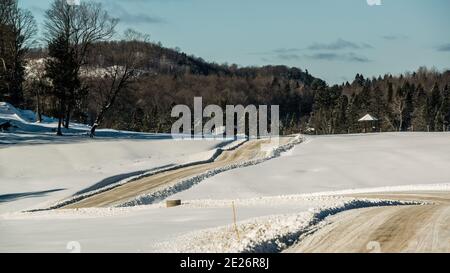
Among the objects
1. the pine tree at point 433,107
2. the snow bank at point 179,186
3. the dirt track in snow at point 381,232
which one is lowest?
the snow bank at point 179,186

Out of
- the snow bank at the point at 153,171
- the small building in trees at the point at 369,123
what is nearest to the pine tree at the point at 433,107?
the small building in trees at the point at 369,123

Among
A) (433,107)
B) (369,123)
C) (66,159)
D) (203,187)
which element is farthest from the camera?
(433,107)

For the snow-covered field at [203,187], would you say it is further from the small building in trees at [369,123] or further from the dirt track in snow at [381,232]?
the small building in trees at [369,123]

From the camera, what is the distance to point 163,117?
431 feet

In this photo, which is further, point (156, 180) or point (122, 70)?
point (122, 70)

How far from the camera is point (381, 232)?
575 inches

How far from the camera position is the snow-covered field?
1472 centimetres

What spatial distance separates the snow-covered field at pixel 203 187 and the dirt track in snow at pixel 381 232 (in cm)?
64

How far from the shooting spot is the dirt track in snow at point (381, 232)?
42.3 ft

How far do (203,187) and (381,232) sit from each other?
20.5 m

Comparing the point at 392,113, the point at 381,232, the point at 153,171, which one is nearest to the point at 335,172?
the point at 153,171

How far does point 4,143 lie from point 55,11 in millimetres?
18860

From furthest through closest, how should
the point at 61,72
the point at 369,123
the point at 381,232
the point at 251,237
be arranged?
the point at 369,123 < the point at 61,72 < the point at 381,232 < the point at 251,237

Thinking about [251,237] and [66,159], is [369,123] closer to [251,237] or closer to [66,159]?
[66,159]
